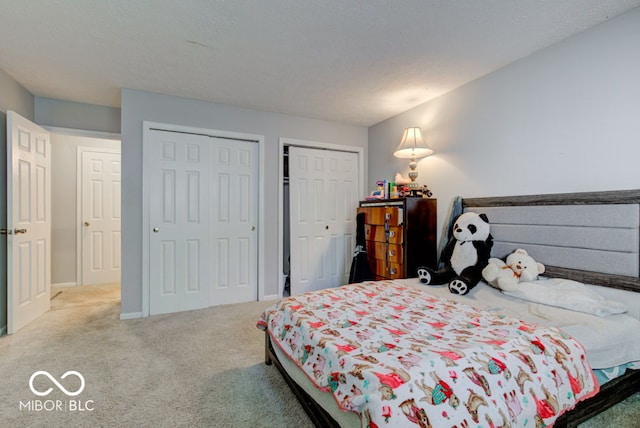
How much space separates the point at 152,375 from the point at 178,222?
5.62ft

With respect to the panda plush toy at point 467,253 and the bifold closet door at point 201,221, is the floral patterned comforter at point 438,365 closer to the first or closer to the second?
the panda plush toy at point 467,253

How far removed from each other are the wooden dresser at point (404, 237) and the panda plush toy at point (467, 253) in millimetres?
448

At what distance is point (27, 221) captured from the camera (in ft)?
9.41

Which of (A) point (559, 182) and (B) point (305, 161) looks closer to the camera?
(A) point (559, 182)

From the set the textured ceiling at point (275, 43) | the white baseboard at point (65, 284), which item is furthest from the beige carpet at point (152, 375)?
the textured ceiling at point (275, 43)

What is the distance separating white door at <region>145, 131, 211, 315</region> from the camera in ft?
10.5

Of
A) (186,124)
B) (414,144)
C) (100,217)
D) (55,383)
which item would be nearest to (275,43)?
(186,124)

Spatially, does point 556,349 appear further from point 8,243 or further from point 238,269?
point 8,243

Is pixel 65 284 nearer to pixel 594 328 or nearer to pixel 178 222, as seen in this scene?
pixel 178 222

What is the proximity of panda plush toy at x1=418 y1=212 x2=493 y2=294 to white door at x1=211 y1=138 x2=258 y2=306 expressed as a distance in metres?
2.08

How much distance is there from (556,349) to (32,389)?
287cm

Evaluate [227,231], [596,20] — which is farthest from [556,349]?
[227,231]

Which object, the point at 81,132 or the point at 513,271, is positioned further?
the point at 81,132

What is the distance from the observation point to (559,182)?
2.29 metres
